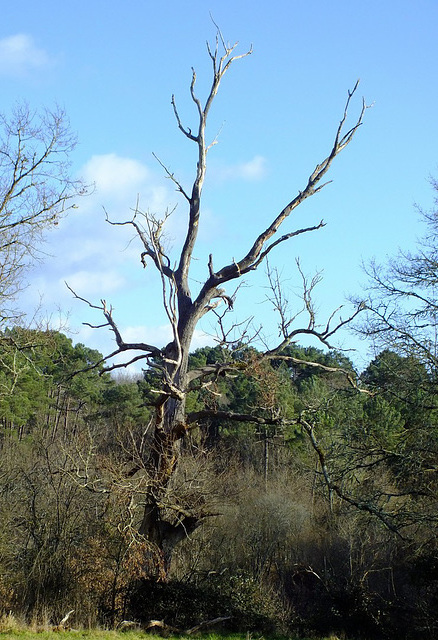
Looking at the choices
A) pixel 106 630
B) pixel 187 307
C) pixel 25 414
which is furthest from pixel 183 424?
pixel 25 414

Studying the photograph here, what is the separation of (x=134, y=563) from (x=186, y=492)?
1.70 meters

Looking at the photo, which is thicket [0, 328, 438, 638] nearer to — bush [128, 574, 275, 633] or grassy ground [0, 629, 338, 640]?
bush [128, 574, 275, 633]

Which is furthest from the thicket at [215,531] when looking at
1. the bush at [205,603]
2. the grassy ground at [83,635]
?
the grassy ground at [83,635]

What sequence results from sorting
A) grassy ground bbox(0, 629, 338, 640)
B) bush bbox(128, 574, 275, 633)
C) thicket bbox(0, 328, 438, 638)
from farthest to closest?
bush bbox(128, 574, 275, 633) < thicket bbox(0, 328, 438, 638) < grassy ground bbox(0, 629, 338, 640)

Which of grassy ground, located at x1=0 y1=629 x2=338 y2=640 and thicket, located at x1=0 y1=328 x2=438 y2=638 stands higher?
thicket, located at x1=0 y1=328 x2=438 y2=638

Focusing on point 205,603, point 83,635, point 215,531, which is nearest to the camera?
point 83,635

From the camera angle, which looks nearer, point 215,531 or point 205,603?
point 205,603

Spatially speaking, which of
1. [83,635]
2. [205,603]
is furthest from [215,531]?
[83,635]

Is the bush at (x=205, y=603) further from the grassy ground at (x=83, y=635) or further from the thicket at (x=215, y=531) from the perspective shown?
the grassy ground at (x=83, y=635)

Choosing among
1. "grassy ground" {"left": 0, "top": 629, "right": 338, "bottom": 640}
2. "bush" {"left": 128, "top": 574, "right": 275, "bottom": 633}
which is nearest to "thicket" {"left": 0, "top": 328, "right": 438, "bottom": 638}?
"bush" {"left": 128, "top": 574, "right": 275, "bottom": 633}

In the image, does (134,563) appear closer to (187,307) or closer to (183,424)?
(183,424)

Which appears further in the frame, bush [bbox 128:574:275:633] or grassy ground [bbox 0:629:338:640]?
bush [bbox 128:574:275:633]

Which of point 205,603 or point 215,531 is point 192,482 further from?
point 215,531

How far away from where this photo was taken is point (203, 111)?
1498cm
